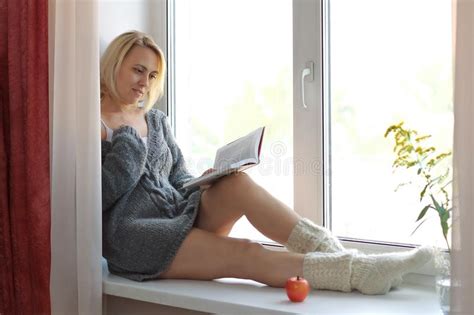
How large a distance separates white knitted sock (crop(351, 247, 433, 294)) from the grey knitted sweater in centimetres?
49

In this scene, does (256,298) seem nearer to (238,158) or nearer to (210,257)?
(210,257)

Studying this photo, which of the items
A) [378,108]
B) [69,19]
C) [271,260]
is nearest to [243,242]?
[271,260]

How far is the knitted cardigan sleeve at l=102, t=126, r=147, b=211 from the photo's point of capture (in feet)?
5.59

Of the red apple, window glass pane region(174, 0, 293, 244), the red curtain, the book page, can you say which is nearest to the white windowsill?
the red apple

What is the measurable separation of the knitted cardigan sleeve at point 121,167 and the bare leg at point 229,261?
0.25m

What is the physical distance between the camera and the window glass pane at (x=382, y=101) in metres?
1.63

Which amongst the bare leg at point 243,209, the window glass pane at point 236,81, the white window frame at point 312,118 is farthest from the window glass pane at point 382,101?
the bare leg at point 243,209

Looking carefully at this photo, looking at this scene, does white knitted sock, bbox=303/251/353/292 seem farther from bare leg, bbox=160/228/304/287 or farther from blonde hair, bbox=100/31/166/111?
blonde hair, bbox=100/31/166/111

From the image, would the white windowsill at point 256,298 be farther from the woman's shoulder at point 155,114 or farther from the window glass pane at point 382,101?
the woman's shoulder at point 155,114

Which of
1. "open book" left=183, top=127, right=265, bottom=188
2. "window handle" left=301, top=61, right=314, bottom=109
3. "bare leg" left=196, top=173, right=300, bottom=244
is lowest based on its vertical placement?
"bare leg" left=196, top=173, right=300, bottom=244

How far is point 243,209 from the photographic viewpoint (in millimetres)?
1635

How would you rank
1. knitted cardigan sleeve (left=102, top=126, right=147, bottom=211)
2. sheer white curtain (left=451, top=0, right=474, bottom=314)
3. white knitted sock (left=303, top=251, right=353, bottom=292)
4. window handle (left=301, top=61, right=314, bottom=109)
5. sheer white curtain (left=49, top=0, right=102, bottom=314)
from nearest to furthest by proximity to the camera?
1. sheer white curtain (left=451, top=0, right=474, bottom=314)
2. white knitted sock (left=303, top=251, right=353, bottom=292)
3. sheer white curtain (left=49, top=0, right=102, bottom=314)
4. knitted cardigan sleeve (left=102, top=126, right=147, bottom=211)
5. window handle (left=301, top=61, right=314, bottom=109)

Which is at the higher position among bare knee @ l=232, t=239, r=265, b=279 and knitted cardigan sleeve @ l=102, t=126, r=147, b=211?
knitted cardigan sleeve @ l=102, t=126, r=147, b=211

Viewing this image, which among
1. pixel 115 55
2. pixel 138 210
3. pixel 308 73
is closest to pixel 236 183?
pixel 138 210
